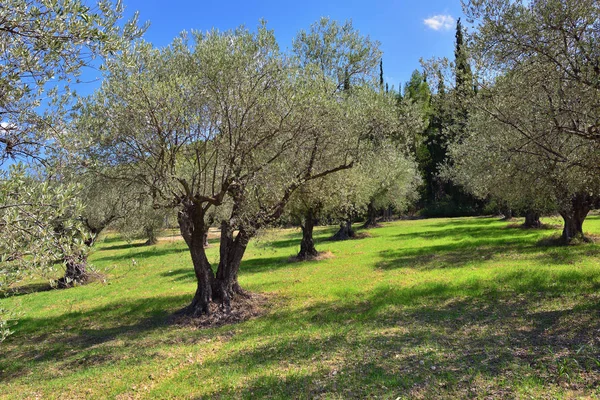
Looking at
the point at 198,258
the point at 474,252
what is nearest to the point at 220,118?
the point at 198,258

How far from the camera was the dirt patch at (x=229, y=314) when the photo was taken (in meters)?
13.2

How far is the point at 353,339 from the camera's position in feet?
31.8

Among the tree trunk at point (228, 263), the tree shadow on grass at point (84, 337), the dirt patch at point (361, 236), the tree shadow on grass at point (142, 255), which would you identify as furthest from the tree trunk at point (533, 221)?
the tree shadow on grass at point (142, 255)

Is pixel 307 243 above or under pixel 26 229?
under

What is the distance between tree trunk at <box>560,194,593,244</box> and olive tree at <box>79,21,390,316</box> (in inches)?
556

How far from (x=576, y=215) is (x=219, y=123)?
19647mm

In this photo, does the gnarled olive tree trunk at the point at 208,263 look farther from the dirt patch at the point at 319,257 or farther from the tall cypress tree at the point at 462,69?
the dirt patch at the point at 319,257

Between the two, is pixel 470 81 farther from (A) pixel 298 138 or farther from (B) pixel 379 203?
(B) pixel 379 203

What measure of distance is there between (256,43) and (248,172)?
396cm

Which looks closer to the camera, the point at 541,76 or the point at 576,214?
the point at 541,76

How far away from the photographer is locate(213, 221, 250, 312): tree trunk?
14227 mm

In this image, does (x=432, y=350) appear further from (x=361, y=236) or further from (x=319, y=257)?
(x=361, y=236)

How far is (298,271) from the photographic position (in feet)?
71.9

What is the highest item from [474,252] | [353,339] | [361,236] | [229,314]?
[361,236]
